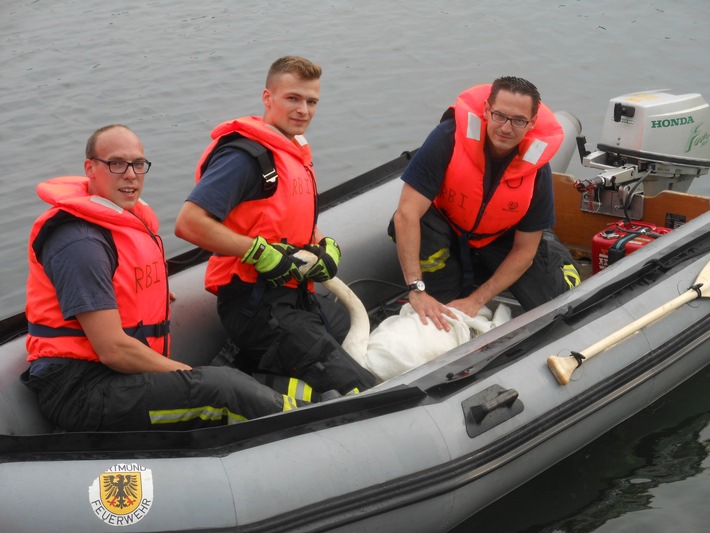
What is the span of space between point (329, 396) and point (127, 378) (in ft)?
2.06

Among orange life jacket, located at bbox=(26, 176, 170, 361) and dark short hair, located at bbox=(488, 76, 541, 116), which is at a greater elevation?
dark short hair, located at bbox=(488, 76, 541, 116)

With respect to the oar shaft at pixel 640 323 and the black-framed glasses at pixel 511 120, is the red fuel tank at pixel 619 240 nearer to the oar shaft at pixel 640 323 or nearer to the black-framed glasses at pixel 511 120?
the oar shaft at pixel 640 323

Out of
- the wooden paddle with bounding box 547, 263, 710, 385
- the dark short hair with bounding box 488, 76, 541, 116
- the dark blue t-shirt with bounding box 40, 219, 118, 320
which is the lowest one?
the wooden paddle with bounding box 547, 263, 710, 385

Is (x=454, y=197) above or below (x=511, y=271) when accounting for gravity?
above

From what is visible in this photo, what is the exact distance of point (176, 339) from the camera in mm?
3309

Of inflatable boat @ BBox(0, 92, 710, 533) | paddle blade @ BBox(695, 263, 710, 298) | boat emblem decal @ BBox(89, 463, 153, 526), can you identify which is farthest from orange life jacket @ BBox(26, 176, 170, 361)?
paddle blade @ BBox(695, 263, 710, 298)

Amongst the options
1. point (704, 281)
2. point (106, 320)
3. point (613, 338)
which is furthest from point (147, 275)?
point (704, 281)

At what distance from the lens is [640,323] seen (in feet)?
10.7

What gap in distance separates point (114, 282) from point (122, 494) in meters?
0.57

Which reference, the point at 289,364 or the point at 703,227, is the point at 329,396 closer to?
the point at 289,364

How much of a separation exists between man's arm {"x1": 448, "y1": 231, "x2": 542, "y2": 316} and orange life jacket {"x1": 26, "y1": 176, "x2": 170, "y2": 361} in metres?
1.23

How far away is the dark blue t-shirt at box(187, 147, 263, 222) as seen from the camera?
116 inches

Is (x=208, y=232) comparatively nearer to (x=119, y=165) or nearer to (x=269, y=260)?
(x=269, y=260)

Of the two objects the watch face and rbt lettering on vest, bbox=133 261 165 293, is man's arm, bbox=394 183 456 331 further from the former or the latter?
rbt lettering on vest, bbox=133 261 165 293
